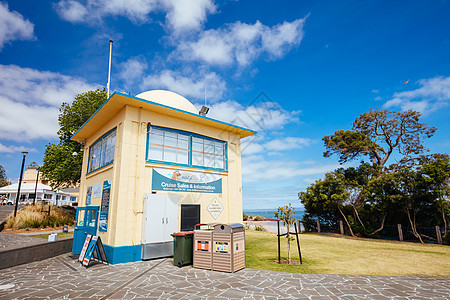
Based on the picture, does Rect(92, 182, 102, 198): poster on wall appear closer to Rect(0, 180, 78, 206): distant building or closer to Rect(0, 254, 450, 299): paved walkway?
Rect(0, 254, 450, 299): paved walkway

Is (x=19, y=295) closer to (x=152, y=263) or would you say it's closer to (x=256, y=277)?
(x=152, y=263)

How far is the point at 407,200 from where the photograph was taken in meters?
17.7

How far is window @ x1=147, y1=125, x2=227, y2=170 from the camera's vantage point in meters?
11.3

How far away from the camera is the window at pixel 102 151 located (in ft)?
38.3

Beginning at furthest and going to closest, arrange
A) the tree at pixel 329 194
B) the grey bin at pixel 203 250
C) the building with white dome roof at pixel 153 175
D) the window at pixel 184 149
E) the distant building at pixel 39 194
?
the distant building at pixel 39 194, the tree at pixel 329 194, the window at pixel 184 149, the building with white dome roof at pixel 153 175, the grey bin at pixel 203 250

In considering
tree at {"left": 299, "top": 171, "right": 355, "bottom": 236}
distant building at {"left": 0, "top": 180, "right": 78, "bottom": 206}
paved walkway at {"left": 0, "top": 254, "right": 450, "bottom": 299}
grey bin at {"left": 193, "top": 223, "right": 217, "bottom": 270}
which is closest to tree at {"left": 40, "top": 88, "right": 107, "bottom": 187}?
distant building at {"left": 0, "top": 180, "right": 78, "bottom": 206}

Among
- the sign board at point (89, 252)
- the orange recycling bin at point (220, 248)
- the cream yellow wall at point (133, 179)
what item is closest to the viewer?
the orange recycling bin at point (220, 248)

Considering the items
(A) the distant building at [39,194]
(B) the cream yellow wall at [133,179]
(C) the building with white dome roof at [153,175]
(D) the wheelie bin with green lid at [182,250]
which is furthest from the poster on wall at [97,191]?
(A) the distant building at [39,194]

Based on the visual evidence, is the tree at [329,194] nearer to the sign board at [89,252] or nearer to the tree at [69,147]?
the sign board at [89,252]

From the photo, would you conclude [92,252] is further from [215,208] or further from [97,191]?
[215,208]

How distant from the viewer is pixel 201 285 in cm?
664

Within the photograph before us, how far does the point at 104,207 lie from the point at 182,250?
4.36 metres

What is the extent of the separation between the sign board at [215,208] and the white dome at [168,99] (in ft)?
17.5

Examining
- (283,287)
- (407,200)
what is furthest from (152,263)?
(407,200)
